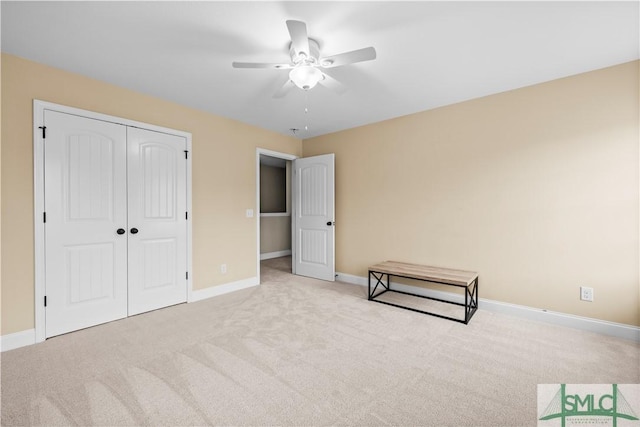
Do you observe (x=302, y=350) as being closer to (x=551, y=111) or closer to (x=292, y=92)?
(x=292, y=92)

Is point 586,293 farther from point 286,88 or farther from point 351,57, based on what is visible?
point 286,88

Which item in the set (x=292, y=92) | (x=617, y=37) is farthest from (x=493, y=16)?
(x=292, y=92)

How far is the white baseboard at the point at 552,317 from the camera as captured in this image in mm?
2342

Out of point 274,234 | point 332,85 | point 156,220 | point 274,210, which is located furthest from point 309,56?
point 274,210

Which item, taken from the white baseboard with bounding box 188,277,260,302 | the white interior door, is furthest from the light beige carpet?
the white interior door

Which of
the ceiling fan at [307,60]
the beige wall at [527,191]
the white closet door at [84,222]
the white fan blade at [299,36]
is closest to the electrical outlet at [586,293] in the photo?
the beige wall at [527,191]

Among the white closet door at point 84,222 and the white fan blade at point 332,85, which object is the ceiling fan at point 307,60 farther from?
the white closet door at point 84,222

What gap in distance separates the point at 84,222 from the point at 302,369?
2.39 m

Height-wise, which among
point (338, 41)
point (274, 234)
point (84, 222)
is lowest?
point (274, 234)

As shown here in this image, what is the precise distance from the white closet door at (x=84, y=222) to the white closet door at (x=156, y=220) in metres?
0.09

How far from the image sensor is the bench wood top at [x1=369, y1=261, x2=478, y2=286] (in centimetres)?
275

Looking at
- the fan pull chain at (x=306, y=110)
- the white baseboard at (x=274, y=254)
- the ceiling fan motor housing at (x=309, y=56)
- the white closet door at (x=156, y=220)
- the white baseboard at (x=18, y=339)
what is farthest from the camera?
the white baseboard at (x=274, y=254)

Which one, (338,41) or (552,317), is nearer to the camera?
(338,41)

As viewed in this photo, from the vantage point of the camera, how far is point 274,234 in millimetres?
6625
